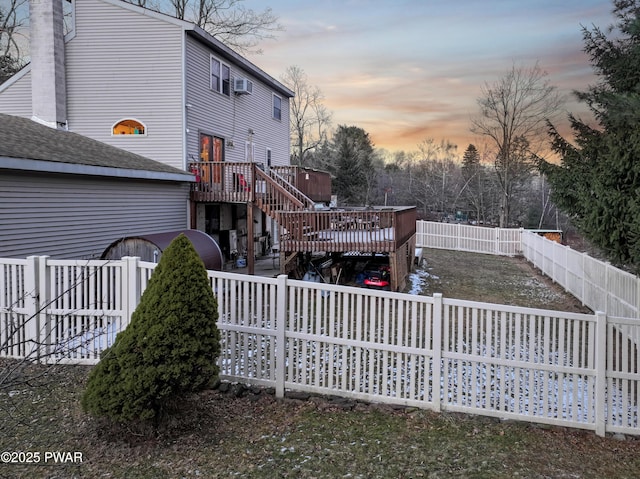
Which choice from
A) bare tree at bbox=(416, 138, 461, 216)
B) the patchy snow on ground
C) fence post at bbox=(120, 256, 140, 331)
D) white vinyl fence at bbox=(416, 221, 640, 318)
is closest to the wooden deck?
the patchy snow on ground

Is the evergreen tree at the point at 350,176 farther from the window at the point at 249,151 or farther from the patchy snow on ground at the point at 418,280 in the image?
the patchy snow on ground at the point at 418,280

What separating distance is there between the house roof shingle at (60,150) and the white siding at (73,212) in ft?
1.25

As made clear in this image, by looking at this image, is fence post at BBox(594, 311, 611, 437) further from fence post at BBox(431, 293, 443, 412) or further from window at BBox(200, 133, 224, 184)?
window at BBox(200, 133, 224, 184)

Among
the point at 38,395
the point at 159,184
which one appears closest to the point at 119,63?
the point at 159,184

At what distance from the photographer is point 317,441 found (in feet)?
Answer: 13.0

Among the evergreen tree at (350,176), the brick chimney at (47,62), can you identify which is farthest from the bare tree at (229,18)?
the brick chimney at (47,62)

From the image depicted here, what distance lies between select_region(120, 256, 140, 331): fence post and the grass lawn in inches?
37.1

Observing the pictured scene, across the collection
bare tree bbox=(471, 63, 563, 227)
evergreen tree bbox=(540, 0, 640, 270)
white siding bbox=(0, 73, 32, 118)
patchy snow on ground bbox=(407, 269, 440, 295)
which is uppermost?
bare tree bbox=(471, 63, 563, 227)

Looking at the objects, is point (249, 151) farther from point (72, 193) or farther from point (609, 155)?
point (609, 155)

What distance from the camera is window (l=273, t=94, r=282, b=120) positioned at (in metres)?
19.4

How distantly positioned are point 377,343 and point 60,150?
8044 mm

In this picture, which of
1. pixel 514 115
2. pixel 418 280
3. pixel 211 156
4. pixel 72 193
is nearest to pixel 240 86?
pixel 211 156

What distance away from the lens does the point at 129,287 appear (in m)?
5.25

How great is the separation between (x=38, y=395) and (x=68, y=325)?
1.09 metres
